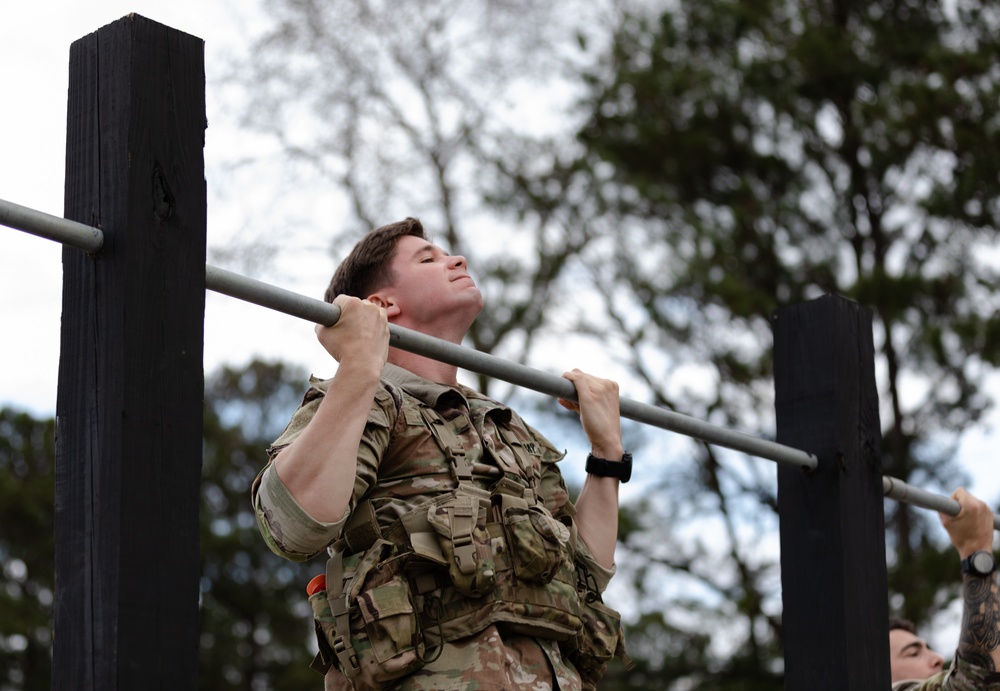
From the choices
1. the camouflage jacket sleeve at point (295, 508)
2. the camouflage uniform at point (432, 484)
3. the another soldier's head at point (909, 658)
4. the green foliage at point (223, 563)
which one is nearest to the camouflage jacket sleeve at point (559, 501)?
the camouflage uniform at point (432, 484)

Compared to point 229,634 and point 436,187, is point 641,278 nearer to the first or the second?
point 436,187

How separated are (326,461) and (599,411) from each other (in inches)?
34.4

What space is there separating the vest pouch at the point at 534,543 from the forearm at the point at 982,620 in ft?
5.68

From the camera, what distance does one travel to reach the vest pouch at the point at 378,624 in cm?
225

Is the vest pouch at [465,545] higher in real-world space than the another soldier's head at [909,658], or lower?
lower

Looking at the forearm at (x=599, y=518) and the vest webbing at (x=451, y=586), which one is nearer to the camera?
the vest webbing at (x=451, y=586)

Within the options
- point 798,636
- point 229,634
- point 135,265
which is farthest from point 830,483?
point 229,634

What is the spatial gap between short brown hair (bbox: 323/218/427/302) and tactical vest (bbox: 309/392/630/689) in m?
0.51

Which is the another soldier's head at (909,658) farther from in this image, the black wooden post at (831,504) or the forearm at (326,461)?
the forearm at (326,461)

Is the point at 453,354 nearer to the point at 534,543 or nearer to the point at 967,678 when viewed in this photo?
the point at 534,543

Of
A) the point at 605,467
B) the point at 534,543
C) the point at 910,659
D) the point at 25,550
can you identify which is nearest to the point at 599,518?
the point at 605,467

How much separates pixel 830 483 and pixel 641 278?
8.15 m

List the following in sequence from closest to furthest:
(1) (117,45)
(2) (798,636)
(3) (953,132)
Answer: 1. (1) (117,45)
2. (2) (798,636)
3. (3) (953,132)

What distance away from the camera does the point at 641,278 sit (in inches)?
441
